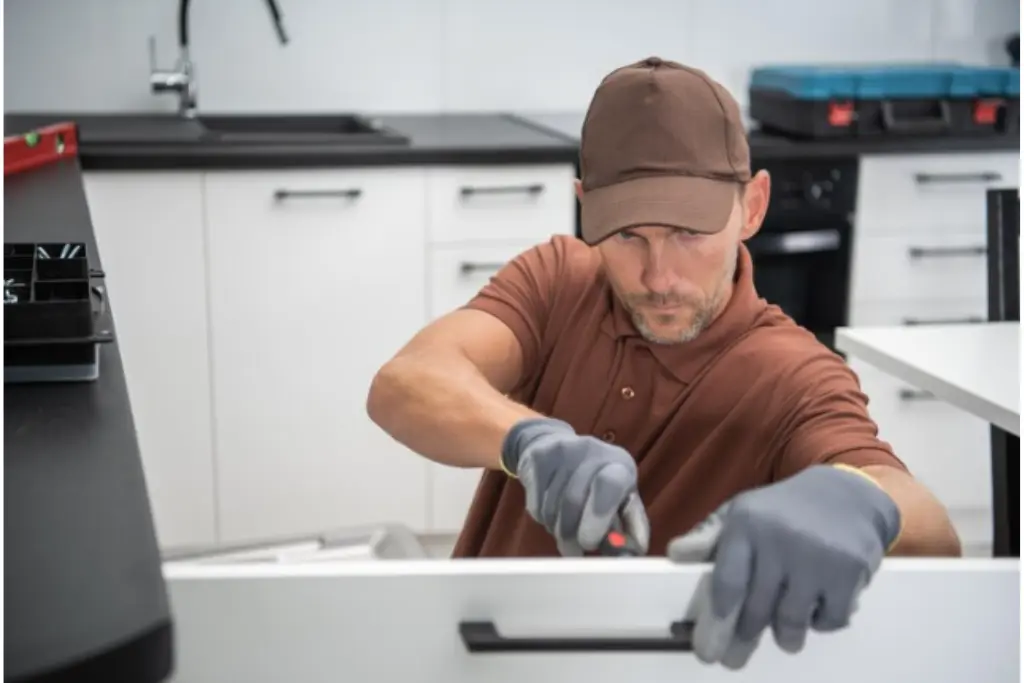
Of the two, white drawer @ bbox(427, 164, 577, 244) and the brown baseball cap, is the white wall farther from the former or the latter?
the brown baseball cap

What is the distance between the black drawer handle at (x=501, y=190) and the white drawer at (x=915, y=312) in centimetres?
76

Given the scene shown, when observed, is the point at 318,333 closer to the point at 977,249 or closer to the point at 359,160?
the point at 359,160

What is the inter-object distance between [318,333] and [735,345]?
1.55 metres

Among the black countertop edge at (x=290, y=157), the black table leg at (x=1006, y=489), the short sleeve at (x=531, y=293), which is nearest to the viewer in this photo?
the short sleeve at (x=531, y=293)

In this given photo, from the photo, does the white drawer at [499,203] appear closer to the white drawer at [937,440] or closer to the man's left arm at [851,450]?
the white drawer at [937,440]

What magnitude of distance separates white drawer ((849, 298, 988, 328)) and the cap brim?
69.3 inches

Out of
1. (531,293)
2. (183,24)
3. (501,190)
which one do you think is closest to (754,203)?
(531,293)

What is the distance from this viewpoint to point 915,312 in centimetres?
303

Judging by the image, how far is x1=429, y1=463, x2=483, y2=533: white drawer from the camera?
9.64 feet

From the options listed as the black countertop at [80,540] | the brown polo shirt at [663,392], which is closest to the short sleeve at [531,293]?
the brown polo shirt at [663,392]

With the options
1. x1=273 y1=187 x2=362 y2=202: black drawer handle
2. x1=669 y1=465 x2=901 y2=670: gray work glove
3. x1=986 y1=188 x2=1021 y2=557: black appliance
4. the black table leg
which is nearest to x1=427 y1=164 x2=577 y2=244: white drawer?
x1=273 y1=187 x2=362 y2=202: black drawer handle

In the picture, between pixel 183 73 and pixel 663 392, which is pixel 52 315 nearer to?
pixel 663 392

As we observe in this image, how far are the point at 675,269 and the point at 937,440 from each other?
6.24ft

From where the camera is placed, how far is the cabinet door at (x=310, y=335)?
9.04 feet
